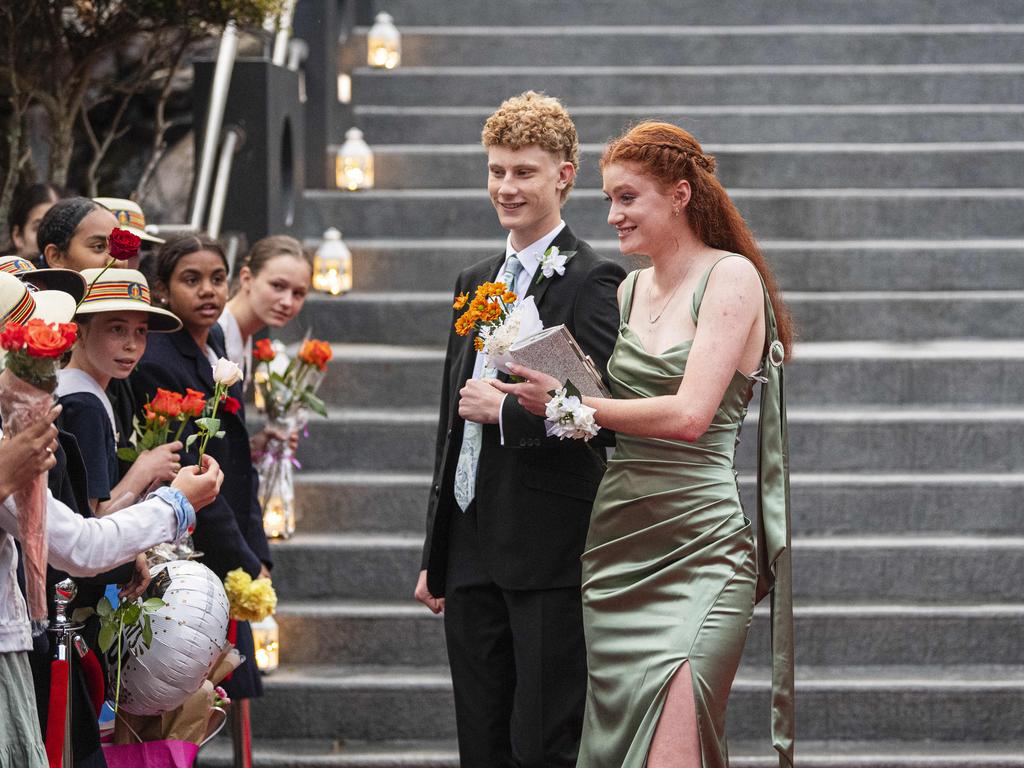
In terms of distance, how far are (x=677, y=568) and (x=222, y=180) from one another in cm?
352

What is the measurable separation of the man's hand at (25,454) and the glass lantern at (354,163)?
15.4 ft

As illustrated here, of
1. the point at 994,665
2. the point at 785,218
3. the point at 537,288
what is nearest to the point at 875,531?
the point at 994,665

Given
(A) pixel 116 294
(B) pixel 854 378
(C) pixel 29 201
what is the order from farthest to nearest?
1. (B) pixel 854 378
2. (C) pixel 29 201
3. (A) pixel 116 294

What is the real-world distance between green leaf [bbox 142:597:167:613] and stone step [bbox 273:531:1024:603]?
6.94 ft

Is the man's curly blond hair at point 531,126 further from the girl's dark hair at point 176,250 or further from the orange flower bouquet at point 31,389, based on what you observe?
the orange flower bouquet at point 31,389

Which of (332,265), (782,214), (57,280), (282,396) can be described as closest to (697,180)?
(57,280)

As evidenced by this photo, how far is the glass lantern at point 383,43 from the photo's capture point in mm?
7820

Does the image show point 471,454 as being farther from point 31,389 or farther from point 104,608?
point 31,389

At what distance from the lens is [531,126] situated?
355 cm

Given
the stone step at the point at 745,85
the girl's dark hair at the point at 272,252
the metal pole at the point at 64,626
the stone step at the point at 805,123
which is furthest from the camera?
the stone step at the point at 745,85

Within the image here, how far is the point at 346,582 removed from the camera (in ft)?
18.1

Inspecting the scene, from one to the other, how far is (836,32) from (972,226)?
5.48 ft

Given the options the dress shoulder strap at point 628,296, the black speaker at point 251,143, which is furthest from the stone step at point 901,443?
the dress shoulder strap at point 628,296

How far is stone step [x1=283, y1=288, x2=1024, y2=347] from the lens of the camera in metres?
6.46
